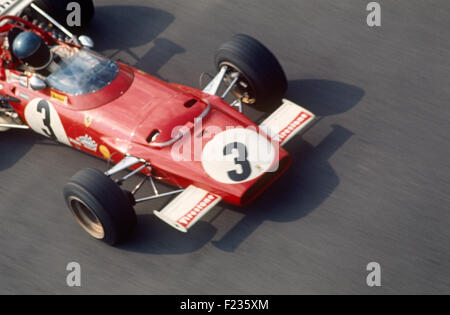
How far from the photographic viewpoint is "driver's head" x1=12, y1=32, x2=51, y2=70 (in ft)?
21.6

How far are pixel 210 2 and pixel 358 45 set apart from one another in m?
2.33

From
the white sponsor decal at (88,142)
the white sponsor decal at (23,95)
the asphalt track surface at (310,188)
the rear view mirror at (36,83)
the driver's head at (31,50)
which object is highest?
the driver's head at (31,50)

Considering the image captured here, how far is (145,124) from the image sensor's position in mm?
6316

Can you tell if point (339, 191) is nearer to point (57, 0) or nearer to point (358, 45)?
point (358, 45)

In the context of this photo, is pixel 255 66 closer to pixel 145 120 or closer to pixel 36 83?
pixel 145 120

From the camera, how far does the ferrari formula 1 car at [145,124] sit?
5969mm

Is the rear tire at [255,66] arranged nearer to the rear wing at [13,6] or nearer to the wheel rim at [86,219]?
the wheel rim at [86,219]

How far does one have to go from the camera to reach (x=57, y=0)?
8.25 metres

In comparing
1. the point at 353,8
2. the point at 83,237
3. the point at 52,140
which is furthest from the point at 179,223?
the point at 353,8

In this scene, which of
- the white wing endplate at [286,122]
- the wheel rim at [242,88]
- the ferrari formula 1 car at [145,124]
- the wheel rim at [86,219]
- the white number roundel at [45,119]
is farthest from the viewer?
the wheel rim at [242,88]

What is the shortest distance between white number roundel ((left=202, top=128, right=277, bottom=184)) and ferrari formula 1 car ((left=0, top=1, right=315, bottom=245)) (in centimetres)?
1

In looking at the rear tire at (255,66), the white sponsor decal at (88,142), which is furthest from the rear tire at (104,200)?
the rear tire at (255,66)

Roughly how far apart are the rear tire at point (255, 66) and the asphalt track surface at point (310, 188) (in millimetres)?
631

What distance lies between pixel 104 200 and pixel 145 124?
101cm
